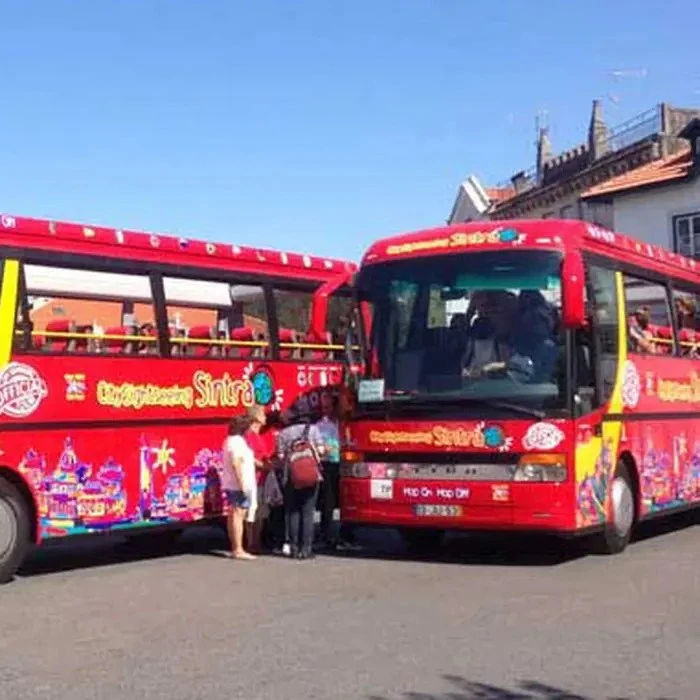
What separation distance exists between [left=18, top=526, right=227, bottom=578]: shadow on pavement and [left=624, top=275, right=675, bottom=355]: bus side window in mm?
5174

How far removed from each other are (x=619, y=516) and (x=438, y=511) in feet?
6.74

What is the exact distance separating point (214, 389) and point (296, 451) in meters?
1.09

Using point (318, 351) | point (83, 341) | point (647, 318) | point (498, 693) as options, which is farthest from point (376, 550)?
point (498, 693)

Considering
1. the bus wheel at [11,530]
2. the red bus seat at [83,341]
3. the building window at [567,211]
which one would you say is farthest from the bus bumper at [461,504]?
the building window at [567,211]

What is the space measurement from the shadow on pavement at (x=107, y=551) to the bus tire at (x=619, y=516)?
4194 millimetres

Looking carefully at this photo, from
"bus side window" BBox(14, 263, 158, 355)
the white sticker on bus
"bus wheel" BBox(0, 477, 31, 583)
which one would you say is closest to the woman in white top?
"bus side window" BBox(14, 263, 158, 355)

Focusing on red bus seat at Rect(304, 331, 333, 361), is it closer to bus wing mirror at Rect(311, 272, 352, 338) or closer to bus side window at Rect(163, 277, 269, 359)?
bus side window at Rect(163, 277, 269, 359)

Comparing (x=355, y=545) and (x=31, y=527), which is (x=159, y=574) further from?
(x=355, y=545)

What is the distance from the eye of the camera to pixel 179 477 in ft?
41.4

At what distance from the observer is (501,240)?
12.2 metres

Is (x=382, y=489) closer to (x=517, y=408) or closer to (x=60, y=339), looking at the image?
(x=517, y=408)

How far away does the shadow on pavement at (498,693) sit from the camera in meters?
6.68

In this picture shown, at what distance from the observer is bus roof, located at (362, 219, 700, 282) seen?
39.4ft

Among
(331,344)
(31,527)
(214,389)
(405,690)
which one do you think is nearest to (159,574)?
(31,527)
